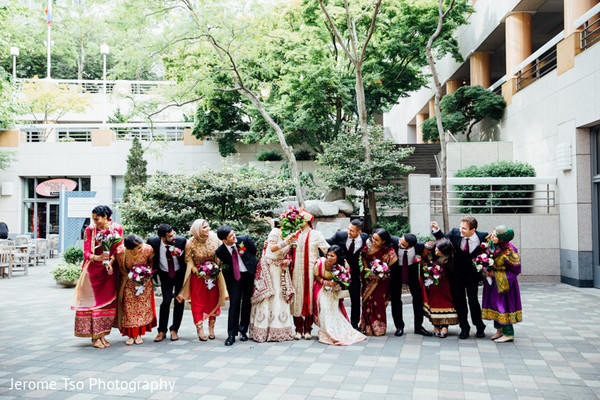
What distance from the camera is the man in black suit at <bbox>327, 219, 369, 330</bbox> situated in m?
6.53

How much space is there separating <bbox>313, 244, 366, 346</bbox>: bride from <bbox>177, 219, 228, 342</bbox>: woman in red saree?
53.1 inches

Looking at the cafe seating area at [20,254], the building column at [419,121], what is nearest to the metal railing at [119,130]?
the cafe seating area at [20,254]

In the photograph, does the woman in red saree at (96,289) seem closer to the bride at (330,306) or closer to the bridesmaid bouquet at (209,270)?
the bridesmaid bouquet at (209,270)

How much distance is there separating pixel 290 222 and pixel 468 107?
1207 centimetres

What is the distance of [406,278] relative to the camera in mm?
6539

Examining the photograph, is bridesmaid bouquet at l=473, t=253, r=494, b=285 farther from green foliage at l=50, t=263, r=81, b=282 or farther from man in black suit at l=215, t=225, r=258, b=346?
green foliage at l=50, t=263, r=81, b=282

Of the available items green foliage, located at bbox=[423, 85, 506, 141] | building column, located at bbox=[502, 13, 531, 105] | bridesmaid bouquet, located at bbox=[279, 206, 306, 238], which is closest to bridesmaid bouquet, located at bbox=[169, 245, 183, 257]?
bridesmaid bouquet, located at bbox=[279, 206, 306, 238]

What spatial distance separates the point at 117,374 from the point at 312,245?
9.32 ft

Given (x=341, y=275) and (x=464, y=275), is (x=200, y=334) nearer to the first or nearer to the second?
(x=341, y=275)

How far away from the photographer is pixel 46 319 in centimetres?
790

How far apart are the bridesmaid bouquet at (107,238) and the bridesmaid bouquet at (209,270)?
43.8 inches

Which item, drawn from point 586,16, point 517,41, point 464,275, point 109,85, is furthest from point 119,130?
point 464,275

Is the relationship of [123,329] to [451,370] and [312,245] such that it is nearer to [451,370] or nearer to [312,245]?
[312,245]

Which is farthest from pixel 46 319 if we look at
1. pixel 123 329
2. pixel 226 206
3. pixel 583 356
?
pixel 583 356
